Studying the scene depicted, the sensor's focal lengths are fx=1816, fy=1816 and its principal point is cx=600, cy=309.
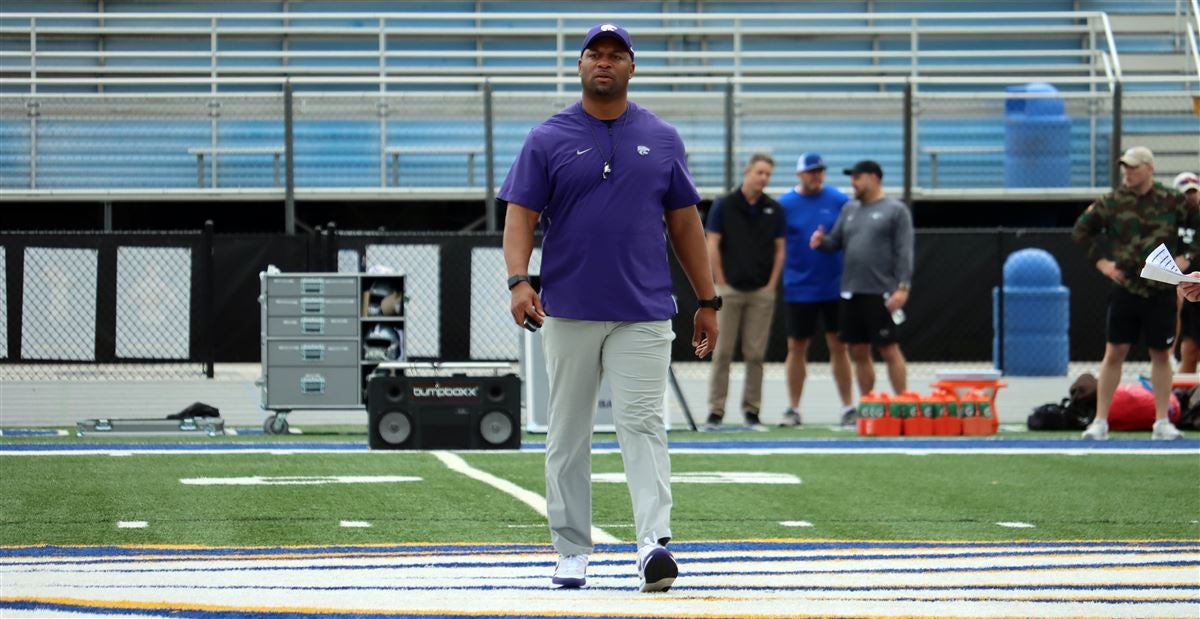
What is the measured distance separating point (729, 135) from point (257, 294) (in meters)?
4.29

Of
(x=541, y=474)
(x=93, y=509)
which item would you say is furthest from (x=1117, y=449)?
(x=93, y=509)

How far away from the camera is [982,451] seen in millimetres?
10805

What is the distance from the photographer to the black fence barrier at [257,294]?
533 inches

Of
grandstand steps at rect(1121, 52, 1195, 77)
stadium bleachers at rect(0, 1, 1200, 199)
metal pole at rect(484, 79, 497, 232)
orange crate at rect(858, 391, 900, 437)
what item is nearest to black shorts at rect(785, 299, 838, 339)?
orange crate at rect(858, 391, 900, 437)

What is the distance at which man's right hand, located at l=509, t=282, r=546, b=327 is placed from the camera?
5391mm

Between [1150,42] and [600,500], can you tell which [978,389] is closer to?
[600,500]

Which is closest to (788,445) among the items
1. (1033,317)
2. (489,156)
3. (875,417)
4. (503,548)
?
(875,417)

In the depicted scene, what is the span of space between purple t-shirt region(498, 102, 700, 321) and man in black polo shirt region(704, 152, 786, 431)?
280 inches

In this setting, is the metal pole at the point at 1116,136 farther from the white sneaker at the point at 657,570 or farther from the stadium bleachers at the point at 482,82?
the white sneaker at the point at 657,570

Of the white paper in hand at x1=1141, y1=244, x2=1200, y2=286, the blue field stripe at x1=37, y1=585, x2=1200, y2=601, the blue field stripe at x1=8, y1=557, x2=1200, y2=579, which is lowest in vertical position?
the blue field stripe at x1=8, y1=557, x2=1200, y2=579

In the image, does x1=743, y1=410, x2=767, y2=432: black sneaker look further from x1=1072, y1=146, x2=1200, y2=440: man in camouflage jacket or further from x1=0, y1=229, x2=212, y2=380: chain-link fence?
x1=0, y1=229, x2=212, y2=380: chain-link fence

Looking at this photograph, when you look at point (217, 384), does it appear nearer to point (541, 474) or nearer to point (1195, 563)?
point (541, 474)

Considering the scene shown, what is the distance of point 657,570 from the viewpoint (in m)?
5.07

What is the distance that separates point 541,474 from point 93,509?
253 centimetres
